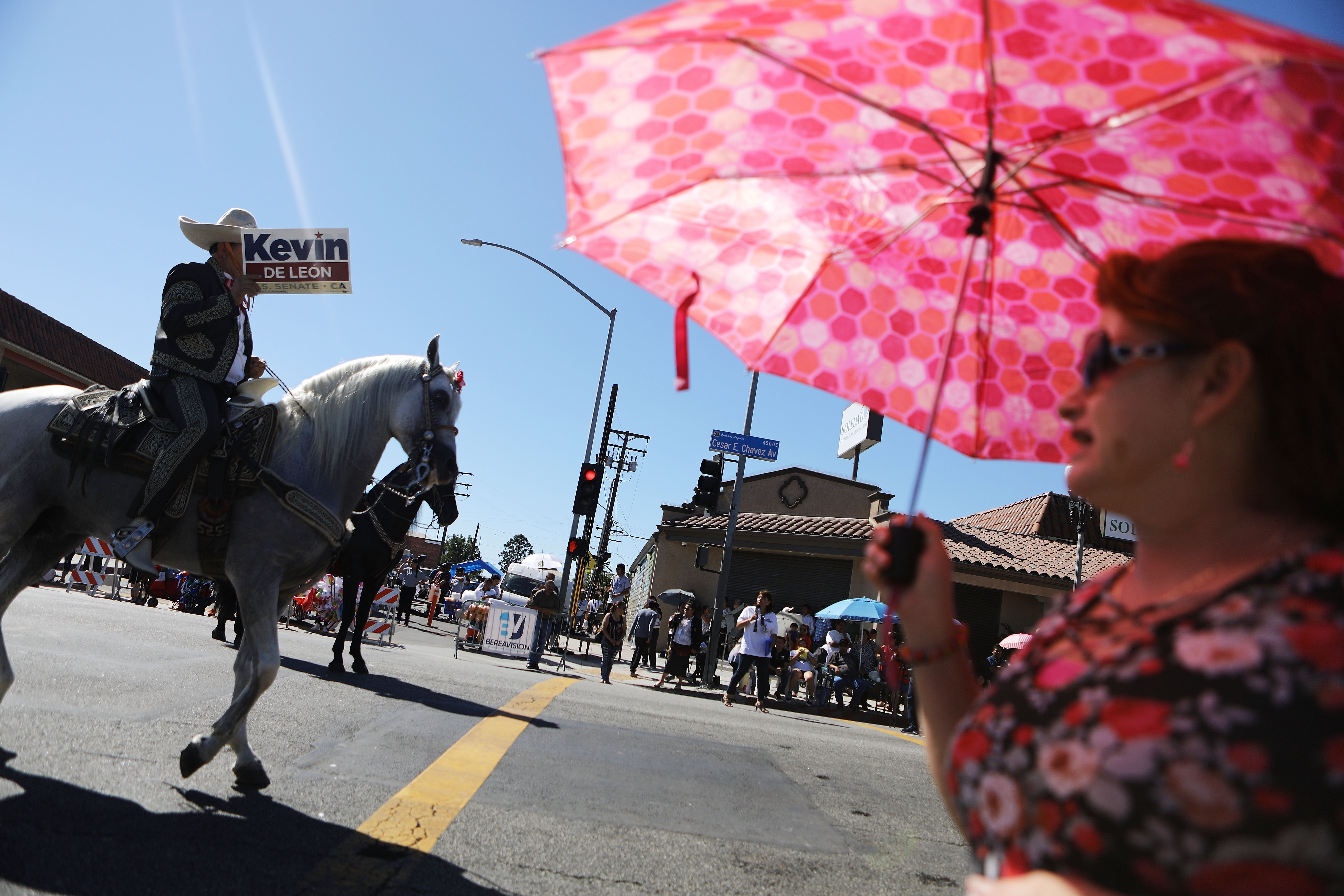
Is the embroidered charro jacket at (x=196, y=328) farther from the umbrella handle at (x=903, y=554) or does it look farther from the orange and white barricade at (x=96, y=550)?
the orange and white barricade at (x=96, y=550)

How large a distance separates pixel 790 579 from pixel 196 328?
82.8ft

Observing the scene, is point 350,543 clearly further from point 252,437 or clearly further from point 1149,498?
point 1149,498

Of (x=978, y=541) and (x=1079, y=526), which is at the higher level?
(x=978, y=541)

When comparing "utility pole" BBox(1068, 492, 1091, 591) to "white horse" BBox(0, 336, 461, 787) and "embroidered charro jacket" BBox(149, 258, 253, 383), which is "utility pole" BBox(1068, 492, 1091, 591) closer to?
"white horse" BBox(0, 336, 461, 787)

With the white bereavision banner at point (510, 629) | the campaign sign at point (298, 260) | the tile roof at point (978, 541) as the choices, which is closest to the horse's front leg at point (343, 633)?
the campaign sign at point (298, 260)

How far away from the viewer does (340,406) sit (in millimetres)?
4387

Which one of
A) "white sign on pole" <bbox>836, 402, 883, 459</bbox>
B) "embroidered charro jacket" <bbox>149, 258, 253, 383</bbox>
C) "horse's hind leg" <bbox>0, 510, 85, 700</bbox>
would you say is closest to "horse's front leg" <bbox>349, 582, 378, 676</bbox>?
"horse's hind leg" <bbox>0, 510, 85, 700</bbox>

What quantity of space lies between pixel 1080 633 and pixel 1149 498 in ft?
0.74

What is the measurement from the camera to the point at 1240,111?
166 cm

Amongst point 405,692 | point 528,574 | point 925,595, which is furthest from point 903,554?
point 528,574

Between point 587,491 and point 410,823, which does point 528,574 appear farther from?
point 410,823

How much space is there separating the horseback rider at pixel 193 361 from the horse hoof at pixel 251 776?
114 centimetres

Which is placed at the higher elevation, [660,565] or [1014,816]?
[660,565]

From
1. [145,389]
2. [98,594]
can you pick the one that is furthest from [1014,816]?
[98,594]
